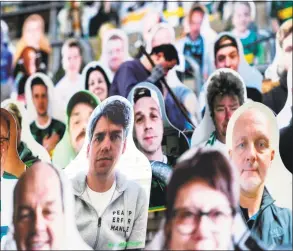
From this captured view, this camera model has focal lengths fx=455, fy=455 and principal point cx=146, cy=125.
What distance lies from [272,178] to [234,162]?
0.10 m

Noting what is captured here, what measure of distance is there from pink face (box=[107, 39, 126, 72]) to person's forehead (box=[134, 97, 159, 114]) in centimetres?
42

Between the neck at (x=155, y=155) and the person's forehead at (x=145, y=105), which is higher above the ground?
the person's forehead at (x=145, y=105)

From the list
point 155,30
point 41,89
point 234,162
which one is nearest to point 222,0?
point 155,30

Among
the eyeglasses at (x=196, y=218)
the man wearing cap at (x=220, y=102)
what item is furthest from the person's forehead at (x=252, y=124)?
the eyeglasses at (x=196, y=218)

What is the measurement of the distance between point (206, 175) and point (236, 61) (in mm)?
573

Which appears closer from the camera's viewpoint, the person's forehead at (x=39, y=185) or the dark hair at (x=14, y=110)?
the person's forehead at (x=39, y=185)

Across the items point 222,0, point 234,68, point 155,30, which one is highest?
point 222,0

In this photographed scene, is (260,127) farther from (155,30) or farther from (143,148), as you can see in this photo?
(155,30)

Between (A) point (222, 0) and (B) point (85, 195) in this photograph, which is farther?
(A) point (222, 0)

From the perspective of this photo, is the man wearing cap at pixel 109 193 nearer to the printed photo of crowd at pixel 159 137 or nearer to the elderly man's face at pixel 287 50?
the printed photo of crowd at pixel 159 137

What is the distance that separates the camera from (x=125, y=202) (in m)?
1.12

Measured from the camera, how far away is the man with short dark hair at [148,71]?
4.86 feet

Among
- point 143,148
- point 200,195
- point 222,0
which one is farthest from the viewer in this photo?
point 222,0

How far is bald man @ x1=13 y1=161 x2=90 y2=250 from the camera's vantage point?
1034 millimetres
